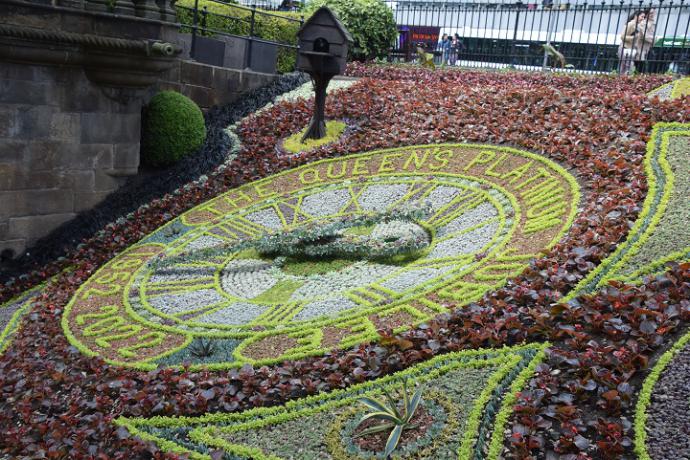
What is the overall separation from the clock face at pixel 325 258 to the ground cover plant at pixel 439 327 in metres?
0.04

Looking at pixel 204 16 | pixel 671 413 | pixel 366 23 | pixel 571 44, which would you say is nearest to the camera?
pixel 671 413

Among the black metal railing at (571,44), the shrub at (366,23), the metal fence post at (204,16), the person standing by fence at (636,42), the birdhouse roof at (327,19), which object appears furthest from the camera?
the shrub at (366,23)

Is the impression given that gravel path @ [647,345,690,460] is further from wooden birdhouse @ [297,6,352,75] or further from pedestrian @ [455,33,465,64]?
pedestrian @ [455,33,465,64]

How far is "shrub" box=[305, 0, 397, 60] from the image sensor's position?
704 inches

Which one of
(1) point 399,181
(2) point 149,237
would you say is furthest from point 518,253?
(2) point 149,237

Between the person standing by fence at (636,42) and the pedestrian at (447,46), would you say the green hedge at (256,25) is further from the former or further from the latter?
the person standing by fence at (636,42)

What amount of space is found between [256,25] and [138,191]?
20.1ft

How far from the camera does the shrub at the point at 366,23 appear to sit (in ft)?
58.7

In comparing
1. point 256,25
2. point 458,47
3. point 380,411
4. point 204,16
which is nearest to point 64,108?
point 204,16

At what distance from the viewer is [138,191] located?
10.6 metres

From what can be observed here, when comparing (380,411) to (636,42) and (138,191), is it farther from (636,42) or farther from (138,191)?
(636,42)

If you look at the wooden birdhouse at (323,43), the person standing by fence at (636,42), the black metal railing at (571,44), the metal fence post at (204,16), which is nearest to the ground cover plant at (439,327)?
the wooden birdhouse at (323,43)

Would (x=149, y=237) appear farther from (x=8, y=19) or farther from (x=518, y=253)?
(x=518, y=253)

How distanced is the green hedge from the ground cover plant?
17.4 feet
